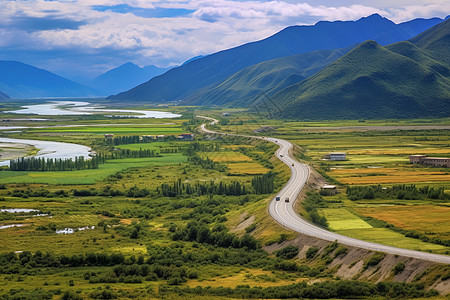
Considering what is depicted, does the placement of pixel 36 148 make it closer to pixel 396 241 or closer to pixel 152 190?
pixel 152 190

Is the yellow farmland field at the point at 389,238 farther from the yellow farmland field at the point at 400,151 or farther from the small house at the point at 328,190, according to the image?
the yellow farmland field at the point at 400,151

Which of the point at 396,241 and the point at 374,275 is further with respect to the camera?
the point at 396,241

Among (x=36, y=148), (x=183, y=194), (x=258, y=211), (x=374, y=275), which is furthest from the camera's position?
(x=36, y=148)

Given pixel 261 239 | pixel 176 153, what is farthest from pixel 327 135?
pixel 261 239

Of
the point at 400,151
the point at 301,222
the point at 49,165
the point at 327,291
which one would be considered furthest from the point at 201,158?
the point at 327,291

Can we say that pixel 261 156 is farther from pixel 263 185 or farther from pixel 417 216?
pixel 417 216

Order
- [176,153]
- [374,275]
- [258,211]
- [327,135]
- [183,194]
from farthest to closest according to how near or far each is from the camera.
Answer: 1. [327,135]
2. [176,153]
3. [183,194]
4. [258,211]
5. [374,275]

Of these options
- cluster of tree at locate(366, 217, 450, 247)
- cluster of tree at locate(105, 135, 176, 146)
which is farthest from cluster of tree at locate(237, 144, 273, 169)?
cluster of tree at locate(366, 217, 450, 247)
